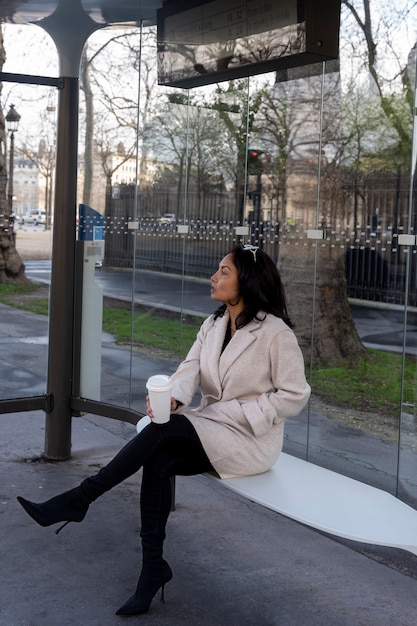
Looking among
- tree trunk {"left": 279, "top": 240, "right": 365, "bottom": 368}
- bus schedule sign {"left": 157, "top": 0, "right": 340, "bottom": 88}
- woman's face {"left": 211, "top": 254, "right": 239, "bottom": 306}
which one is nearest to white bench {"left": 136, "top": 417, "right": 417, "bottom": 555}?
woman's face {"left": 211, "top": 254, "right": 239, "bottom": 306}

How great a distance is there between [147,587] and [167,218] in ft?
8.86

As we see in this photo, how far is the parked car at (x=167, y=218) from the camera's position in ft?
19.1

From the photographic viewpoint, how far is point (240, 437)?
385 cm

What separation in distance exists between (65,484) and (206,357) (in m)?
1.83

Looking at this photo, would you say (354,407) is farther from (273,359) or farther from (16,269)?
(16,269)

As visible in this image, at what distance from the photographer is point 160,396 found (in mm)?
3607

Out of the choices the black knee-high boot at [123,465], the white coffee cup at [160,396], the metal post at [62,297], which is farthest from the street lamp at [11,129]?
the white coffee cup at [160,396]

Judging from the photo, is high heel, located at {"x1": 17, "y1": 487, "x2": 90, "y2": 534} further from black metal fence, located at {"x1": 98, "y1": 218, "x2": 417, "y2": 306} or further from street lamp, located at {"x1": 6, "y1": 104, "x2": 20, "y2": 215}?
street lamp, located at {"x1": 6, "y1": 104, "x2": 20, "y2": 215}

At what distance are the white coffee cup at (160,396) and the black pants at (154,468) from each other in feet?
0.34

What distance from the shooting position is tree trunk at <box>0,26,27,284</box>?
6016 millimetres

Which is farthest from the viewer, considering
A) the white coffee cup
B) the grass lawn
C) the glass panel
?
the glass panel

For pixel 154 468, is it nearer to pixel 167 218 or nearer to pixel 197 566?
pixel 197 566

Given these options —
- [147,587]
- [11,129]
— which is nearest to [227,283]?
[147,587]

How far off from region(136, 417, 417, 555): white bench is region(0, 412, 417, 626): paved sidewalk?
54 cm
